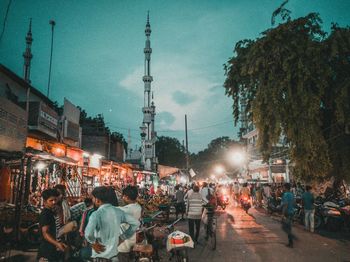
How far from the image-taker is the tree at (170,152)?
80.9 meters

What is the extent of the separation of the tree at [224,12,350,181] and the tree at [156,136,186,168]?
6534 cm

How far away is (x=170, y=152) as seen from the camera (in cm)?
8300

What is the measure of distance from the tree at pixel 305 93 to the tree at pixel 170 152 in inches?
2573

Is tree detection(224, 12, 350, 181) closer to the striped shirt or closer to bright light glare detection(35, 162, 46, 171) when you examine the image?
the striped shirt

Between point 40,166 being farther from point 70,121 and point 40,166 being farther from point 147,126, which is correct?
point 147,126

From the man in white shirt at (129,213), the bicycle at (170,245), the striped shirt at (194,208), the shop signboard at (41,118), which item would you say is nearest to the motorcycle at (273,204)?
the striped shirt at (194,208)

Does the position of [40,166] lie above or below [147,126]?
below

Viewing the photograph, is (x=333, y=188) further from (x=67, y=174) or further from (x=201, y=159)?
(x=201, y=159)

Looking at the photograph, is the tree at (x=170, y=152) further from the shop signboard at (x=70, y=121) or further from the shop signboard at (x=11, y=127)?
the shop signboard at (x=11, y=127)

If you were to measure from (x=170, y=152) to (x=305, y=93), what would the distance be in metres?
69.8

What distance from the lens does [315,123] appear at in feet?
47.4

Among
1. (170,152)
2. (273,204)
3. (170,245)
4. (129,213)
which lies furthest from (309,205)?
(170,152)

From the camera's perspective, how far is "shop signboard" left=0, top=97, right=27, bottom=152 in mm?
11055

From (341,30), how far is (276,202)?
1076 cm
